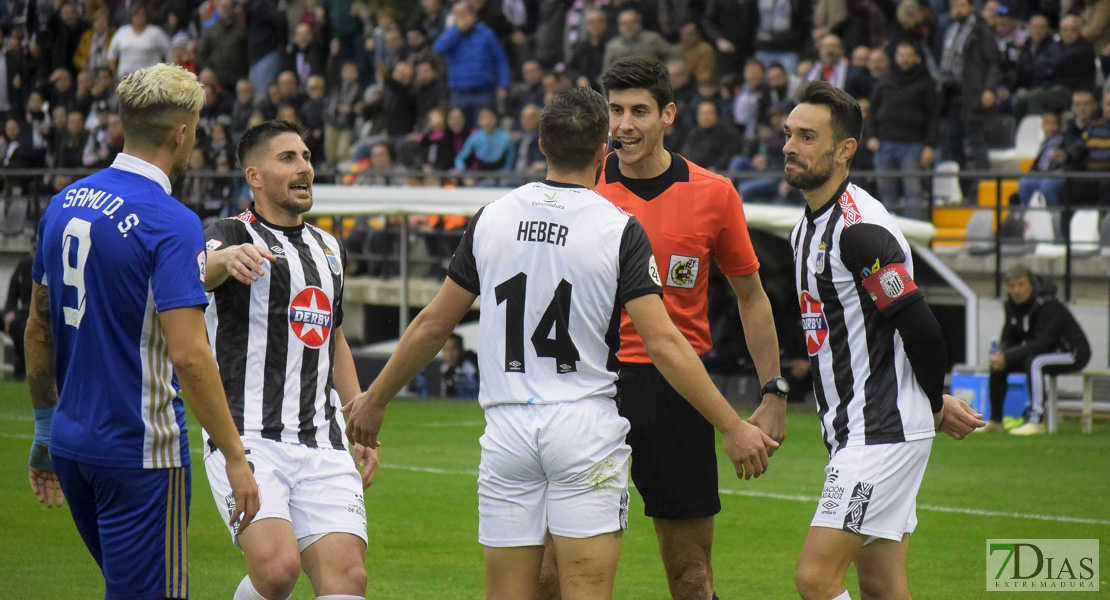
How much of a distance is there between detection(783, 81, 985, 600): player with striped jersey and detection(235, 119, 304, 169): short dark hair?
6.61ft

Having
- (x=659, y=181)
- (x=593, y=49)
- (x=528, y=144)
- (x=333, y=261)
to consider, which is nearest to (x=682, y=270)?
(x=659, y=181)

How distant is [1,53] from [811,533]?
26.3 meters

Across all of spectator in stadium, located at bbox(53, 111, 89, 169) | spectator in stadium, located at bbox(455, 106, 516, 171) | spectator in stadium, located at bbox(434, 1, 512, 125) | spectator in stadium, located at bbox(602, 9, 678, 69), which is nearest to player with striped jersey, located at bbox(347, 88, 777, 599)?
spectator in stadium, located at bbox(602, 9, 678, 69)

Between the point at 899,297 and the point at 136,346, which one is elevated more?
the point at 899,297

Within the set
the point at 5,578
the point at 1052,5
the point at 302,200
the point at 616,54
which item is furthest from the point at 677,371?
the point at 1052,5

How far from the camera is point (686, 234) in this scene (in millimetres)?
5453

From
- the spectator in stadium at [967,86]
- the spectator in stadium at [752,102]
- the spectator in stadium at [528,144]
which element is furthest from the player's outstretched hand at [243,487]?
the spectator in stadium at [528,144]

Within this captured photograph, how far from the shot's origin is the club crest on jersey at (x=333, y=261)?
17.2 feet

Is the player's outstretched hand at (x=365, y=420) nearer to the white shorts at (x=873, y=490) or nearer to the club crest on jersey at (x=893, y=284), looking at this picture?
the white shorts at (x=873, y=490)

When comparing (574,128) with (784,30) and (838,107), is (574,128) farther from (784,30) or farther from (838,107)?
(784,30)

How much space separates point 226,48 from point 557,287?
69.2ft

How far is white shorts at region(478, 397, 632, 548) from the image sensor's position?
4277mm

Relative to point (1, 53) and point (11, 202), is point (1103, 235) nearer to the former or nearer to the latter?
point (11, 202)

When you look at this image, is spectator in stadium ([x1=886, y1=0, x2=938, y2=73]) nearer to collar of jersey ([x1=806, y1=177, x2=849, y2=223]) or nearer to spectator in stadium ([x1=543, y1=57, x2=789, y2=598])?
spectator in stadium ([x1=543, y1=57, x2=789, y2=598])
